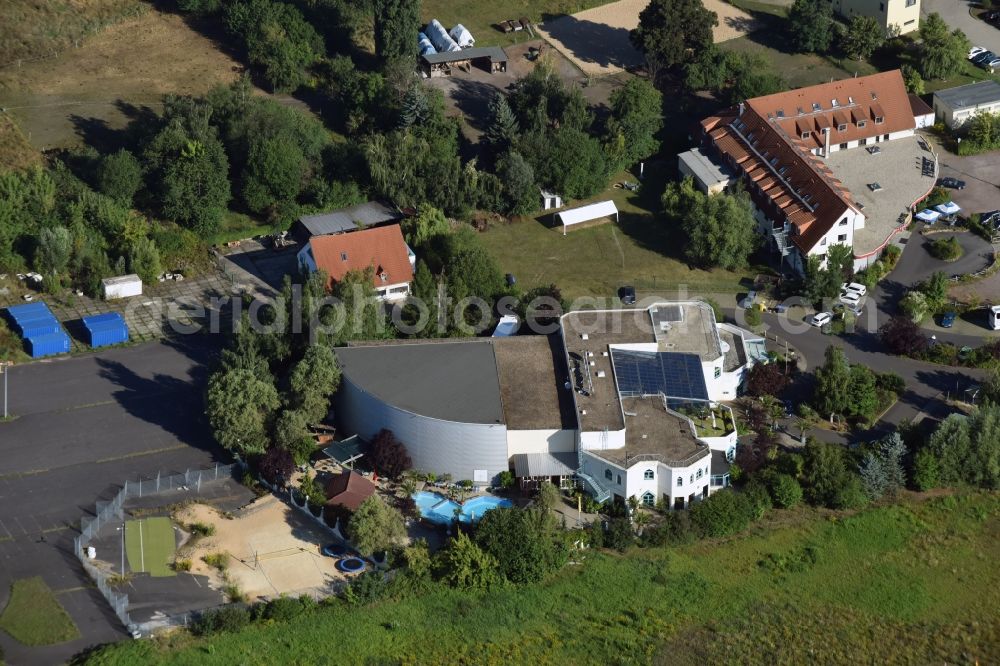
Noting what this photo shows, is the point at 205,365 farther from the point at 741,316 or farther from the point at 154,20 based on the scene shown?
the point at 154,20

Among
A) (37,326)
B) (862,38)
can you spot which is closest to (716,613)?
(37,326)

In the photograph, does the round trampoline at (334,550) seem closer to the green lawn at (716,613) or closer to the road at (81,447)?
the green lawn at (716,613)

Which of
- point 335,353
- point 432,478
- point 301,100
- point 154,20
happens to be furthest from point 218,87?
point 432,478

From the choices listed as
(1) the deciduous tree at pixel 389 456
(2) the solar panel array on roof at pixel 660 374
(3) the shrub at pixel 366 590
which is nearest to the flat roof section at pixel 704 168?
(2) the solar panel array on roof at pixel 660 374

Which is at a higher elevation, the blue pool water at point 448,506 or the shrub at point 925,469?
the blue pool water at point 448,506

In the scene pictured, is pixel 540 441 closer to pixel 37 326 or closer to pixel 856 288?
pixel 856 288

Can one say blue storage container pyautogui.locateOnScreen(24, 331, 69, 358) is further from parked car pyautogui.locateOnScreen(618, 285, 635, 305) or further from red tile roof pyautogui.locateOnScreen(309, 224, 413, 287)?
parked car pyautogui.locateOnScreen(618, 285, 635, 305)

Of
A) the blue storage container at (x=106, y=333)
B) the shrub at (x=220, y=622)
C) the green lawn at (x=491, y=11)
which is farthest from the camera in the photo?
the green lawn at (x=491, y=11)
